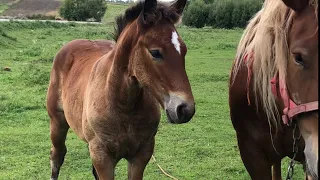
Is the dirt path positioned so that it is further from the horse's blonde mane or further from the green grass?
the horse's blonde mane

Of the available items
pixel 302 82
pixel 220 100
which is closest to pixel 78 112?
pixel 302 82

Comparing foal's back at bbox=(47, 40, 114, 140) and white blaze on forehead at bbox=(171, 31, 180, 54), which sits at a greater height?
white blaze on forehead at bbox=(171, 31, 180, 54)

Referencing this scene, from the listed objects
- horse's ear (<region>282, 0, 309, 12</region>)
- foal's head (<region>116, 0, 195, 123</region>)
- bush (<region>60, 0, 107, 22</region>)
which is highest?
horse's ear (<region>282, 0, 309, 12</region>)

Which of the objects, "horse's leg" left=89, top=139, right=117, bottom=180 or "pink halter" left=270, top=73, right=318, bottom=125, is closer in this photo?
"pink halter" left=270, top=73, right=318, bottom=125

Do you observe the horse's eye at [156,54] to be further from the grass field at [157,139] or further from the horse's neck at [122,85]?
the grass field at [157,139]

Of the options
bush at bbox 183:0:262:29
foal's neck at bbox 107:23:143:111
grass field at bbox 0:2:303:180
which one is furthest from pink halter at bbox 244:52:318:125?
bush at bbox 183:0:262:29

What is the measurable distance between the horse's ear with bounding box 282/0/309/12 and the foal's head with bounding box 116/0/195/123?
781 millimetres

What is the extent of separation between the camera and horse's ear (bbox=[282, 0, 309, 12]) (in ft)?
5.78

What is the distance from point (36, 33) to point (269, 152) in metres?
18.1

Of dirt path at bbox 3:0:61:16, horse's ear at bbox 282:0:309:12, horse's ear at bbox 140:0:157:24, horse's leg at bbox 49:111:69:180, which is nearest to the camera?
horse's ear at bbox 282:0:309:12

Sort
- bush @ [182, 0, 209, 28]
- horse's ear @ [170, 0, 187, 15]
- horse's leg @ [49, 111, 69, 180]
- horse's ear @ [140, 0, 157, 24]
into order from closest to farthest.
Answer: horse's ear @ [140, 0, 157, 24]
horse's ear @ [170, 0, 187, 15]
horse's leg @ [49, 111, 69, 180]
bush @ [182, 0, 209, 28]

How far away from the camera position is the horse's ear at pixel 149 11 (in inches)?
100

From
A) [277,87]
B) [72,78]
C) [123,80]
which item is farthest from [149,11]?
[72,78]

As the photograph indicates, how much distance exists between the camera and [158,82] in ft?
8.13
